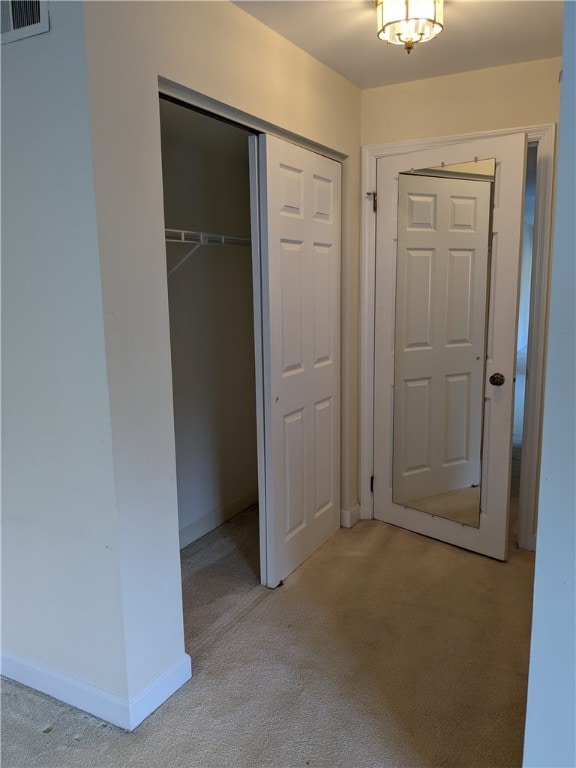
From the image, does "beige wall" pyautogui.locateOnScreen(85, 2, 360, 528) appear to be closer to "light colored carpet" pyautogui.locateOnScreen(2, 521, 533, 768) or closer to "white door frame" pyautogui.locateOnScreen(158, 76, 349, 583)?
"white door frame" pyautogui.locateOnScreen(158, 76, 349, 583)

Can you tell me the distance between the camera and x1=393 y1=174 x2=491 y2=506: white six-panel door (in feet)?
9.50

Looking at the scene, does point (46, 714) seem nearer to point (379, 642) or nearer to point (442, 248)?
point (379, 642)

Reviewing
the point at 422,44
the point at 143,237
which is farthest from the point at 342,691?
the point at 422,44

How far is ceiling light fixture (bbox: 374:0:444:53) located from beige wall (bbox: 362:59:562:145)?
0.80m

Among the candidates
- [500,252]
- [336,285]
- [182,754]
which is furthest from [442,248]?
[182,754]

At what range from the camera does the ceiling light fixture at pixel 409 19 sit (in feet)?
6.57

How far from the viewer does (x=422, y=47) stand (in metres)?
2.52

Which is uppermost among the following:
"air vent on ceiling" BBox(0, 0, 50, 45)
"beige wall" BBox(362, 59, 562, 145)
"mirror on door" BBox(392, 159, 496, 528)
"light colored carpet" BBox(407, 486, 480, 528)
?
"beige wall" BBox(362, 59, 562, 145)

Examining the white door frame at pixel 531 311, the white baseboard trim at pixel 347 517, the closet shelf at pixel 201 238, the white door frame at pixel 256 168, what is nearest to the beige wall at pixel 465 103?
the white door frame at pixel 531 311

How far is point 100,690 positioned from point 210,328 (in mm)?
1875

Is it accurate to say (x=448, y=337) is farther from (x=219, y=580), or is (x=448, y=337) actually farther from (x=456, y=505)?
(x=219, y=580)

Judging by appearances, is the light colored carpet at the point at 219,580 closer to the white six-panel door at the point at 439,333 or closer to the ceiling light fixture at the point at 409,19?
the white six-panel door at the point at 439,333

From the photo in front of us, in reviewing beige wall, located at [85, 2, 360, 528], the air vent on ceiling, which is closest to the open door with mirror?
beige wall, located at [85, 2, 360, 528]

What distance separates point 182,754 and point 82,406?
111 centimetres
